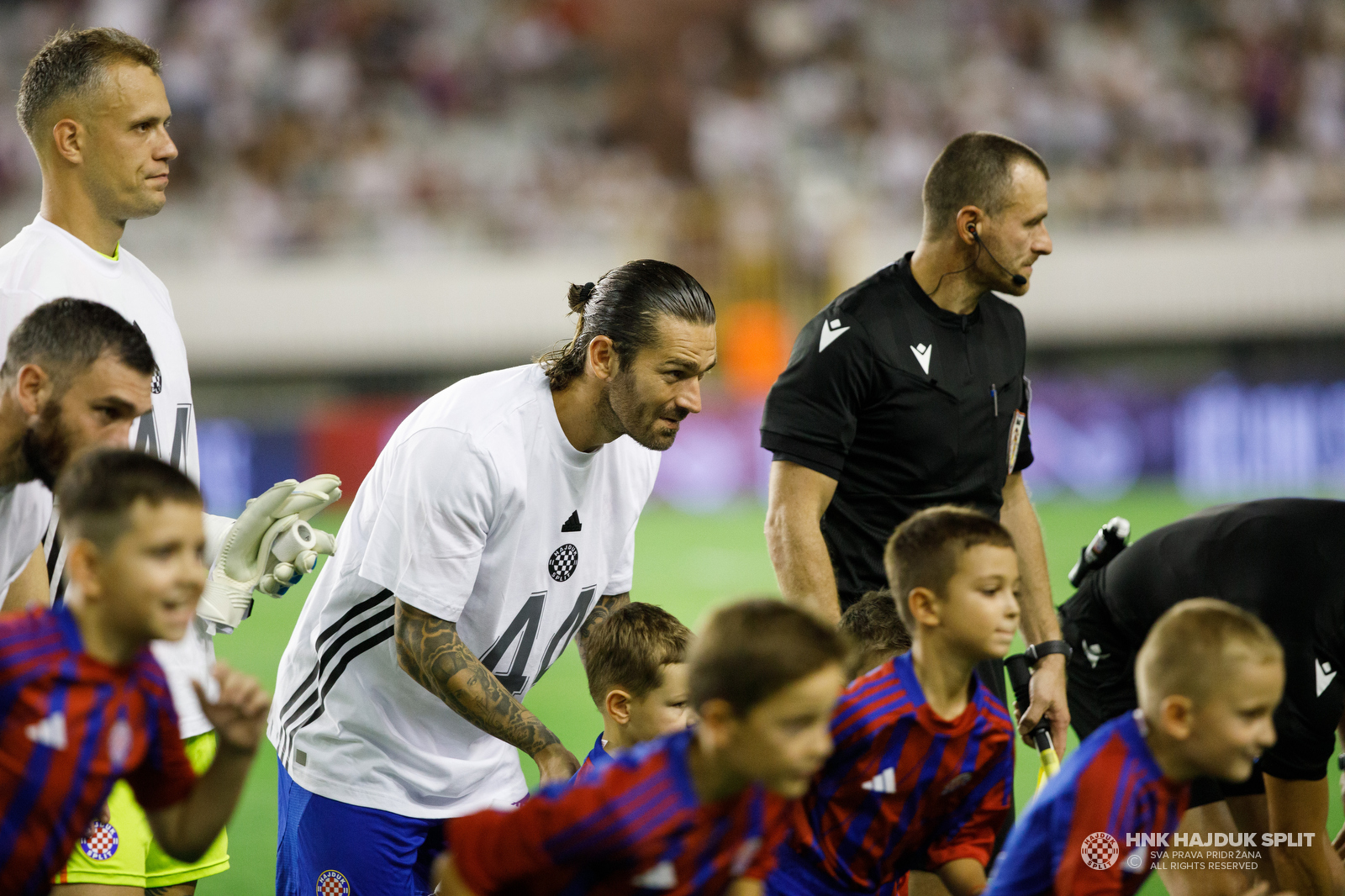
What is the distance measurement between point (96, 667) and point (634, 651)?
1455 millimetres

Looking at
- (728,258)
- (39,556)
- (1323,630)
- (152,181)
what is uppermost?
(728,258)

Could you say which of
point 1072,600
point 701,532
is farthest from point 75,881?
point 701,532

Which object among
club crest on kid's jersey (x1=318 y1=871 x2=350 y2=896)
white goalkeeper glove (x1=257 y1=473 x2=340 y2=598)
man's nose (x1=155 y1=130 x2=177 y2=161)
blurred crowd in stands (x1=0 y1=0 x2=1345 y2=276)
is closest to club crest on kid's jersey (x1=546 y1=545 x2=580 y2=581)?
white goalkeeper glove (x1=257 y1=473 x2=340 y2=598)

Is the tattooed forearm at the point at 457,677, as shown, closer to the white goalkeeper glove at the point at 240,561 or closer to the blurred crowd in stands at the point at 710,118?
the white goalkeeper glove at the point at 240,561

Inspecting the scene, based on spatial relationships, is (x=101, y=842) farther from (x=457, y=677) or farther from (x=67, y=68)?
(x=67, y=68)

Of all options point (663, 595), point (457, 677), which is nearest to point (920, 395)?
point (457, 677)

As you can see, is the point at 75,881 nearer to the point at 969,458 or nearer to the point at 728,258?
the point at 969,458

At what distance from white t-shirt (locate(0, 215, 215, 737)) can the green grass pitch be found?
153 centimetres

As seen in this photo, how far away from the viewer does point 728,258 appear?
21.2 metres

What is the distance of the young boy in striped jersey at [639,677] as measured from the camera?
3.82 m

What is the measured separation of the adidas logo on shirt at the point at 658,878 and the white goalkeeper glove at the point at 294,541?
5.09ft

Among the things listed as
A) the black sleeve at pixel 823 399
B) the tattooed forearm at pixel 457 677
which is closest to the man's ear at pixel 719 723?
the tattooed forearm at pixel 457 677

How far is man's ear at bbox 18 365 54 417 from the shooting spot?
120 inches

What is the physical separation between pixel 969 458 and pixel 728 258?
1687 cm
